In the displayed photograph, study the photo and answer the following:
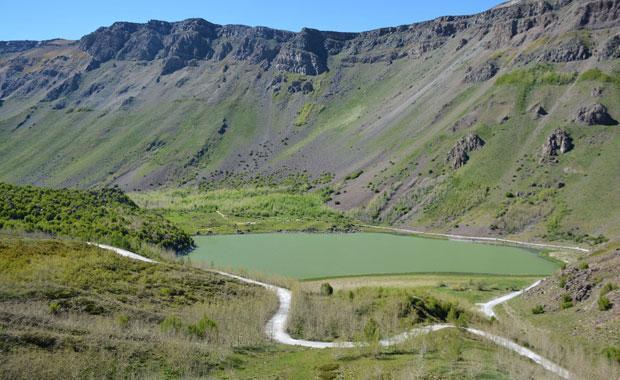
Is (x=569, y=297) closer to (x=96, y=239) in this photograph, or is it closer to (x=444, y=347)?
(x=444, y=347)

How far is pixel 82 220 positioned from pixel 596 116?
11762cm

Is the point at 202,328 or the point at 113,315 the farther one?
the point at 113,315

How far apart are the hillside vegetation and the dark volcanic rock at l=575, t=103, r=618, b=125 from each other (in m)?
99.3

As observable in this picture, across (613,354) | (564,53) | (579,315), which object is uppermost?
(564,53)

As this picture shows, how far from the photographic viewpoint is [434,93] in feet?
635

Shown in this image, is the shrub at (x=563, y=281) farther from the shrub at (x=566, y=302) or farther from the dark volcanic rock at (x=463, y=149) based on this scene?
the dark volcanic rock at (x=463, y=149)

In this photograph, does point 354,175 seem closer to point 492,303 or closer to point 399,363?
point 492,303

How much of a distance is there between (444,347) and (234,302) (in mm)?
19876

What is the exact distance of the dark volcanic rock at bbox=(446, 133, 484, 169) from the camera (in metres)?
138

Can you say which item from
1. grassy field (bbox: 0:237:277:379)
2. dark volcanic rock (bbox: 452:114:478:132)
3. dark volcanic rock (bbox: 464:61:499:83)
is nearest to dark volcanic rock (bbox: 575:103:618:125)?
dark volcanic rock (bbox: 452:114:478:132)

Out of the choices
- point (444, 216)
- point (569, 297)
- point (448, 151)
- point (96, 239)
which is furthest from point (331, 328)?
point (448, 151)

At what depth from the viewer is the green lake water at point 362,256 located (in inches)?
3041

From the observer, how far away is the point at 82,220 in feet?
273

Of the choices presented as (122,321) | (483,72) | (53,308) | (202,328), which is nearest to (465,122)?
(483,72)
